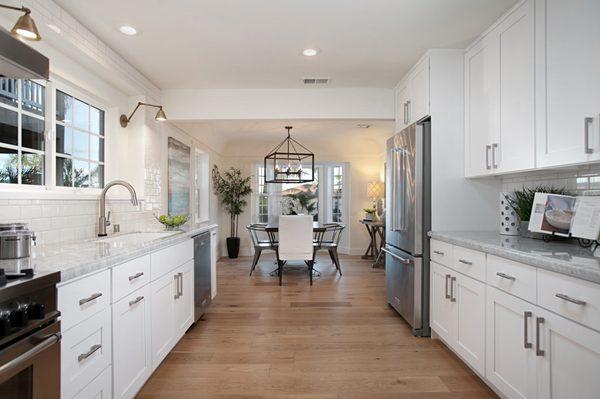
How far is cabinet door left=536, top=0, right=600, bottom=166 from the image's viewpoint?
5.50 feet

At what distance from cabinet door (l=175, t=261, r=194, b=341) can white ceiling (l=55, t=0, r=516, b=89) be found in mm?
1828

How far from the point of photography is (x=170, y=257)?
8.21 ft

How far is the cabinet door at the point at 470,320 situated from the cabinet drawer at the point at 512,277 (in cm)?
15

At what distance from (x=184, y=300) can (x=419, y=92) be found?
272cm

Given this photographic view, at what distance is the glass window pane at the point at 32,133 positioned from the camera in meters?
2.17

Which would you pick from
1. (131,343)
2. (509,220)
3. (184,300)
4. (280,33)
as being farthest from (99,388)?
(509,220)

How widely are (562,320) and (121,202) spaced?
3259 mm

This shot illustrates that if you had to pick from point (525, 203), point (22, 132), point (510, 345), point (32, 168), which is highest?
point (22, 132)

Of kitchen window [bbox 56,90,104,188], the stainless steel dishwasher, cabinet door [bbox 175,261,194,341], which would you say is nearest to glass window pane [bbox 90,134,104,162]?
kitchen window [bbox 56,90,104,188]

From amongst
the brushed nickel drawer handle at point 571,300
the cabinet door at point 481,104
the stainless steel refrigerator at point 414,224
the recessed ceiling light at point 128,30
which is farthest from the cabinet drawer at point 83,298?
the cabinet door at point 481,104

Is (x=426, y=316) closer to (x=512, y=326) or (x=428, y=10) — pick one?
(x=512, y=326)

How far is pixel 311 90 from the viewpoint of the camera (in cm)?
392

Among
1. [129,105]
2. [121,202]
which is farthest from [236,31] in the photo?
[121,202]

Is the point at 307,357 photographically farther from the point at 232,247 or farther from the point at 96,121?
the point at 232,247
